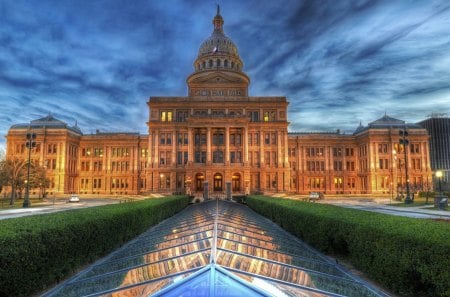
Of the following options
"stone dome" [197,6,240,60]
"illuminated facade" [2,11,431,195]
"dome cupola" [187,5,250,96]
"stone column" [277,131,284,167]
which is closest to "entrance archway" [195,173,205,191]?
"illuminated facade" [2,11,431,195]

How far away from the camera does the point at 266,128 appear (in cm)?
A: 7381

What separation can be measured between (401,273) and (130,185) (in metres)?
83.5

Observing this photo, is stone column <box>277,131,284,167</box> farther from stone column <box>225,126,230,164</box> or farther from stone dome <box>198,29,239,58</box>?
stone dome <box>198,29,239,58</box>

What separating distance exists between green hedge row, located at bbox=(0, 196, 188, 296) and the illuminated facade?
5140 cm

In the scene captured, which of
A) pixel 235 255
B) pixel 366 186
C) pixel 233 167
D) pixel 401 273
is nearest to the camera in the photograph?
pixel 235 255

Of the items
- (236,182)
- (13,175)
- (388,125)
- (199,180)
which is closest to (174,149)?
(199,180)

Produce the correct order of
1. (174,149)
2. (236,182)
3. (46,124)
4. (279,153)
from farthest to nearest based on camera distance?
(46,124), (279,153), (174,149), (236,182)

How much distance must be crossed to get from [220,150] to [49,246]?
206 feet

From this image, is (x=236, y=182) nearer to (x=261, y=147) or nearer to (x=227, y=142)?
(x=227, y=142)

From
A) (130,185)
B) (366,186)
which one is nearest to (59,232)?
(130,185)

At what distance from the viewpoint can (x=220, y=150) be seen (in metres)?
71.5

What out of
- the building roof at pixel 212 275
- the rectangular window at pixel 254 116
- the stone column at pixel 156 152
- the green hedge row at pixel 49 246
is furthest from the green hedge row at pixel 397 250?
the rectangular window at pixel 254 116

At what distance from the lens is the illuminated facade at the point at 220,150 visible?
229ft

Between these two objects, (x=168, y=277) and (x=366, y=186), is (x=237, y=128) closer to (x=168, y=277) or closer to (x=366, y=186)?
(x=366, y=186)
